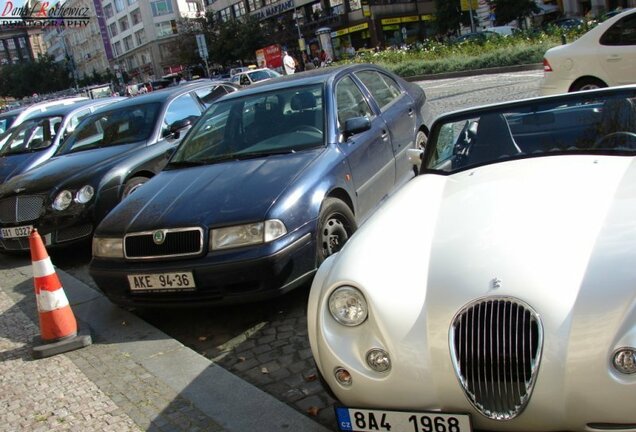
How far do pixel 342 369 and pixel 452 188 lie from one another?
1321mm

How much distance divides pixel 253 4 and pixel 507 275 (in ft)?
253

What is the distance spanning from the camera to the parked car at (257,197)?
413cm

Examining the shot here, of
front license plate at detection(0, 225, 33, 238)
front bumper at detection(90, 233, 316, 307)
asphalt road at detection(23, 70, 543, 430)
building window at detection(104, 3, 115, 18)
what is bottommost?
asphalt road at detection(23, 70, 543, 430)

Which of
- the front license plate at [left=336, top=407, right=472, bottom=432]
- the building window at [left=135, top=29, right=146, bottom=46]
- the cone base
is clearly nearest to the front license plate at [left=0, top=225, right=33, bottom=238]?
the cone base

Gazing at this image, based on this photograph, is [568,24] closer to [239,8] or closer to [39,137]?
[39,137]

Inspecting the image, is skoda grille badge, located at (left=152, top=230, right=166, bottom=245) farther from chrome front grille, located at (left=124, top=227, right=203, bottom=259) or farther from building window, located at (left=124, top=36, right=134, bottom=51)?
building window, located at (left=124, top=36, right=134, bottom=51)

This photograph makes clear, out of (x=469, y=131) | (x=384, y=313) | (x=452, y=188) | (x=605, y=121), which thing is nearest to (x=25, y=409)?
(x=384, y=313)

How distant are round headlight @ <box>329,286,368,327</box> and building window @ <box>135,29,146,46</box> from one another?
335 feet

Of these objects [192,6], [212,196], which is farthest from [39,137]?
[192,6]

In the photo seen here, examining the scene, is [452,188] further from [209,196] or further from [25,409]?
[25,409]

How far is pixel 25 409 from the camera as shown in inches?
142

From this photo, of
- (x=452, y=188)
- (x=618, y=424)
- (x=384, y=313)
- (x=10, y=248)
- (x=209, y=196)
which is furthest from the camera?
(x=10, y=248)

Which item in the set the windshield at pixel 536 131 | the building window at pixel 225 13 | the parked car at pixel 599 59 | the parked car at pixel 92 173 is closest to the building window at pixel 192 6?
the building window at pixel 225 13

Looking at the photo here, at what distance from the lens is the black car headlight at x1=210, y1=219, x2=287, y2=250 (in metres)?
4.10
